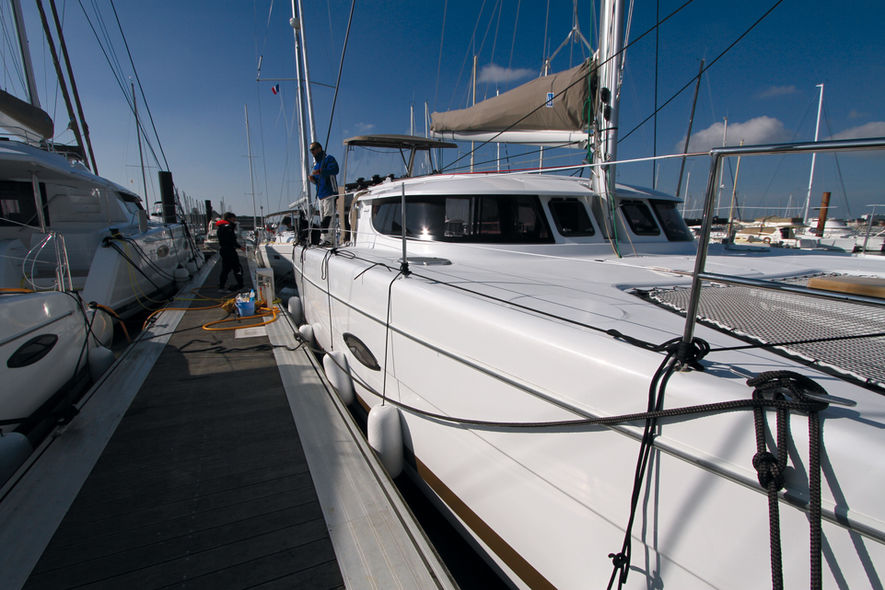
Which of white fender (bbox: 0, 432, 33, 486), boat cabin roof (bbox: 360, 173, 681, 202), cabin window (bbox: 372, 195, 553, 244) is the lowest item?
white fender (bbox: 0, 432, 33, 486)

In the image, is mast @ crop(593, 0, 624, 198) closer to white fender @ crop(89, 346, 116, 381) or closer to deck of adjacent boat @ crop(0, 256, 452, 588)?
deck of adjacent boat @ crop(0, 256, 452, 588)

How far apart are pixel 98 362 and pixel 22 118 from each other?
13.6ft

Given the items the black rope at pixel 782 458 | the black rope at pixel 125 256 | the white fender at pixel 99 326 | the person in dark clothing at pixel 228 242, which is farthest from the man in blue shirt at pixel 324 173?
the black rope at pixel 782 458

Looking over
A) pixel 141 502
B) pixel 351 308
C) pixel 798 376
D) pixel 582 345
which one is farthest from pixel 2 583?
pixel 798 376

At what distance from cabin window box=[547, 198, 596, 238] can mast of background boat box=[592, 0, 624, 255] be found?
0.22 meters

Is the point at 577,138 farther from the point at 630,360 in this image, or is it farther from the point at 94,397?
the point at 94,397

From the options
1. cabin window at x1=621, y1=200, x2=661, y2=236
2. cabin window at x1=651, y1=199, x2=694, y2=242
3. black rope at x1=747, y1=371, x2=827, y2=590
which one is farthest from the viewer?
cabin window at x1=651, y1=199, x2=694, y2=242

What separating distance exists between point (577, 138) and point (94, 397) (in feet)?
15.9

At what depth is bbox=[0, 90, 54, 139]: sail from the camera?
5.03 meters

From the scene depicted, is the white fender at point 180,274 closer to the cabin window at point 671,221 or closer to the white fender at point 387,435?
the white fender at point 387,435

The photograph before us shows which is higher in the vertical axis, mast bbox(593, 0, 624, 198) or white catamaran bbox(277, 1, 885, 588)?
mast bbox(593, 0, 624, 198)

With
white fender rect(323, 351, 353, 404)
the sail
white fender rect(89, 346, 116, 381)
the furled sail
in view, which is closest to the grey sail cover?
the furled sail

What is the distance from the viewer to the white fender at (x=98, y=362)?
371 centimetres

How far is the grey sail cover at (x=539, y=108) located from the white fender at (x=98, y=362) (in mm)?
4468
